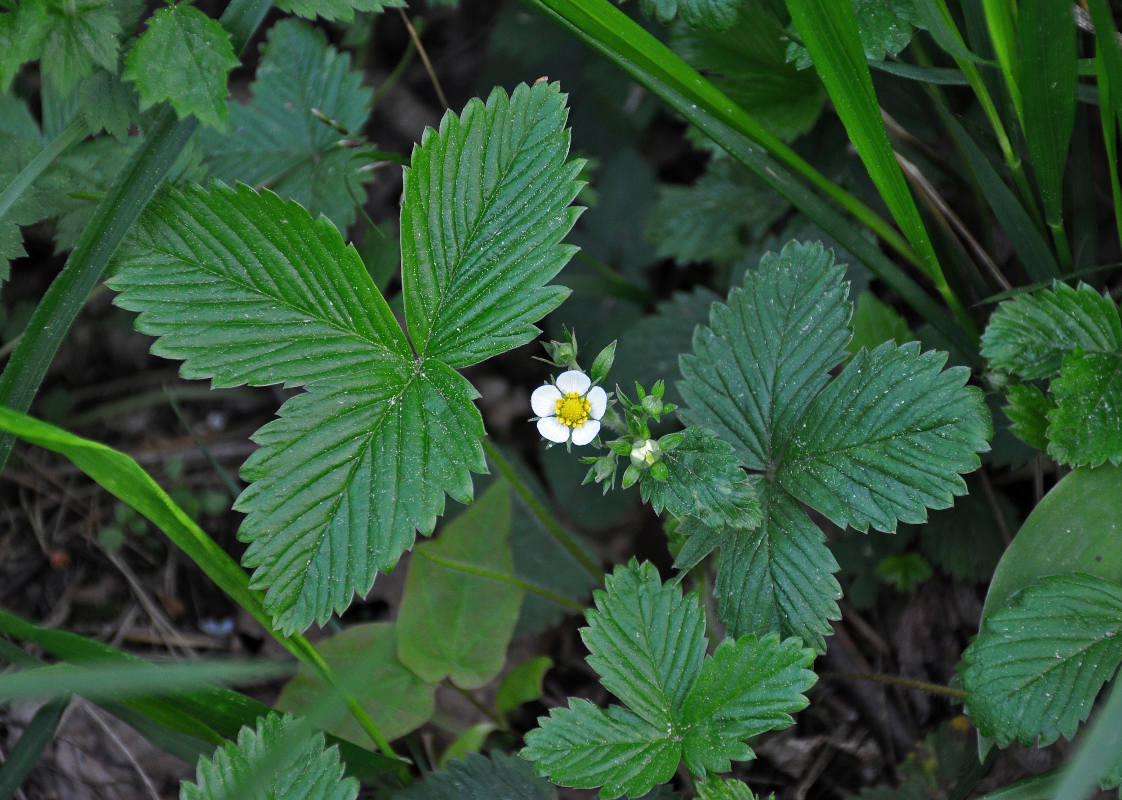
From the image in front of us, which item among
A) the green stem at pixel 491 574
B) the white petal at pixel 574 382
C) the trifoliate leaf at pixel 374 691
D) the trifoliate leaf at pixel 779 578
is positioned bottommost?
the trifoliate leaf at pixel 374 691

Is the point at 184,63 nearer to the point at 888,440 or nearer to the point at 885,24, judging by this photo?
the point at 885,24

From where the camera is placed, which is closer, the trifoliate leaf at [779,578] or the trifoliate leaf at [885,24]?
the trifoliate leaf at [779,578]

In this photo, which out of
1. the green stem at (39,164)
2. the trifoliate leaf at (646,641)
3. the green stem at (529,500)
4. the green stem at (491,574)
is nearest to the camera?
the trifoliate leaf at (646,641)

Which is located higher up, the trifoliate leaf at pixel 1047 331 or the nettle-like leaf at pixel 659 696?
the trifoliate leaf at pixel 1047 331

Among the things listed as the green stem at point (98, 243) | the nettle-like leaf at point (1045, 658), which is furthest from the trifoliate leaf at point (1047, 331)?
the green stem at point (98, 243)

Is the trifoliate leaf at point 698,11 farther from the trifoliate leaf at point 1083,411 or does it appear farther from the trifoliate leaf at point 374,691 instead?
the trifoliate leaf at point 374,691

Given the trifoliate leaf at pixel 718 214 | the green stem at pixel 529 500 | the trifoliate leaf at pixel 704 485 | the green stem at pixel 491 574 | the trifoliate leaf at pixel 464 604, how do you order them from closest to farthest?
the trifoliate leaf at pixel 704 485
the green stem at pixel 529 500
the green stem at pixel 491 574
the trifoliate leaf at pixel 464 604
the trifoliate leaf at pixel 718 214
